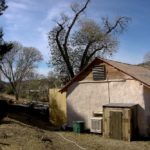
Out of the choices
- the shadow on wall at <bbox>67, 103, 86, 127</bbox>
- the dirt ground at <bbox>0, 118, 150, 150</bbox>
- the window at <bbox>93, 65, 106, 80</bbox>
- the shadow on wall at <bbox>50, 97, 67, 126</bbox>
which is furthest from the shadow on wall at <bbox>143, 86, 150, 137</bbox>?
the shadow on wall at <bbox>50, 97, 67, 126</bbox>

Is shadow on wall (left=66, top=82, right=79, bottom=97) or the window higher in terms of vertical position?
the window

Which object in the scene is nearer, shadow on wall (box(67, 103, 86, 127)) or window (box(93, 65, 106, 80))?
window (box(93, 65, 106, 80))

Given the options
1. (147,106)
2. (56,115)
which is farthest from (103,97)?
(56,115)

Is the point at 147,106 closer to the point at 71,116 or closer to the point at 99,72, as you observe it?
the point at 99,72

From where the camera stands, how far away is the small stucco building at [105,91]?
2011 cm

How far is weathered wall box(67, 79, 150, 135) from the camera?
20109 millimetres

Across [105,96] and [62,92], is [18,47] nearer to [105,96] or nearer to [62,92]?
[62,92]

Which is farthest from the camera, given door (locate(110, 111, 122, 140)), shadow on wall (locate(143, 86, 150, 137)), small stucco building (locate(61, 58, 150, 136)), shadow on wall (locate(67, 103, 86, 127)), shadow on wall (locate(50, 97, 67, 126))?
shadow on wall (locate(50, 97, 67, 126))

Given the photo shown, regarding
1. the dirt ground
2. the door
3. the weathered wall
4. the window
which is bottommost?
the dirt ground

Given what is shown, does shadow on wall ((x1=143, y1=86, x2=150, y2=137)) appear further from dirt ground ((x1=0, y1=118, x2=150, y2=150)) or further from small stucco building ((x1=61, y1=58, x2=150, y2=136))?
dirt ground ((x1=0, y1=118, x2=150, y2=150))

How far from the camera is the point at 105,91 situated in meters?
21.9

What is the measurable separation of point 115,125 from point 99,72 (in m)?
4.12

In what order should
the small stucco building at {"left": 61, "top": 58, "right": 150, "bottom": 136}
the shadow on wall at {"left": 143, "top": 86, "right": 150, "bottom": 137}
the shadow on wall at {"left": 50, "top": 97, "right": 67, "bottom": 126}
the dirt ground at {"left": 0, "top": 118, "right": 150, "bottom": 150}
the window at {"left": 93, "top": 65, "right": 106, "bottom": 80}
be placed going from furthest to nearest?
1. the shadow on wall at {"left": 50, "top": 97, "right": 67, "bottom": 126}
2. the window at {"left": 93, "top": 65, "right": 106, "bottom": 80}
3. the small stucco building at {"left": 61, "top": 58, "right": 150, "bottom": 136}
4. the shadow on wall at {"left": 143, "top": 86, "right": 150, "bottom": 137}
5. the dirt ground at {"left": 0, "top": 118, "right": 150, "bottom": 150}

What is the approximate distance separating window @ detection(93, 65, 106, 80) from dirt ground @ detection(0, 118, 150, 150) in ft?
12.7
